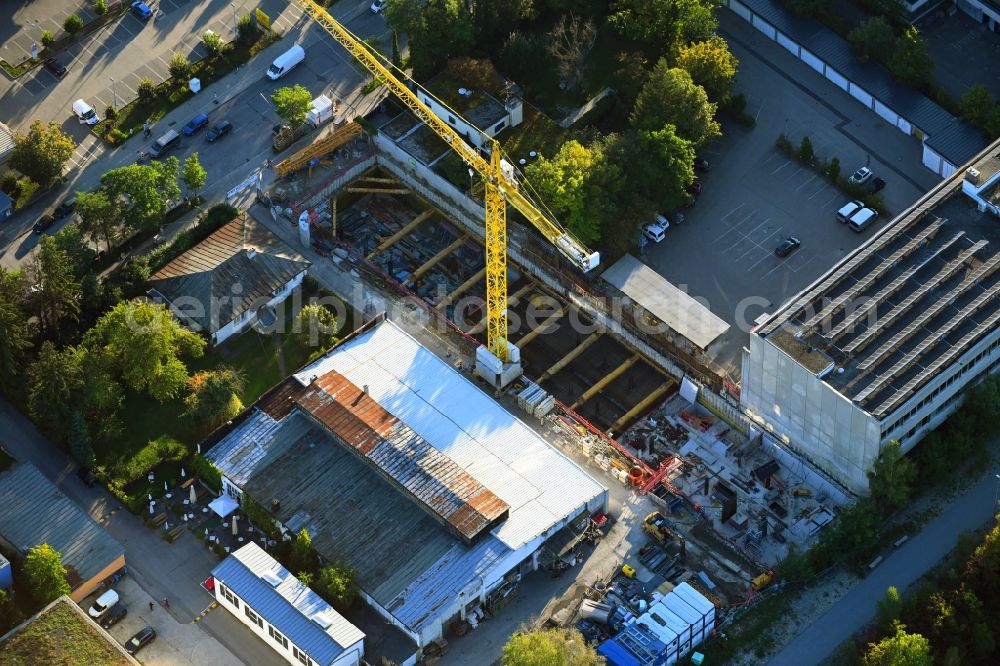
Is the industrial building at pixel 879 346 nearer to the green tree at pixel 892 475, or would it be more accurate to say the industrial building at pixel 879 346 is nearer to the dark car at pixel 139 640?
the green tree at pixel 892 475

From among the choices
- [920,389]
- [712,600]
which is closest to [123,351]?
[712,600]

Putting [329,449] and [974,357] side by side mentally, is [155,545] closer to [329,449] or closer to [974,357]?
[329,449]

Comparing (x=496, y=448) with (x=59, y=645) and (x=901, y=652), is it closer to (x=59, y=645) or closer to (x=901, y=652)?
(x=901, y=652)

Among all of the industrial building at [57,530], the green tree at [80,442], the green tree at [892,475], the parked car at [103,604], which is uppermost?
the green tree at [892,475]

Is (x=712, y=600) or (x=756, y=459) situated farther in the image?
(x=756, y=459)

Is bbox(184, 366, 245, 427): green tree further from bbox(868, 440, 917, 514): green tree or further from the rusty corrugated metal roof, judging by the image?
bbox(868, 440, 917, 514): green tree

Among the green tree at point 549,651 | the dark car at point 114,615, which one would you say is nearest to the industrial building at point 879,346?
the green tree at point 549,651
